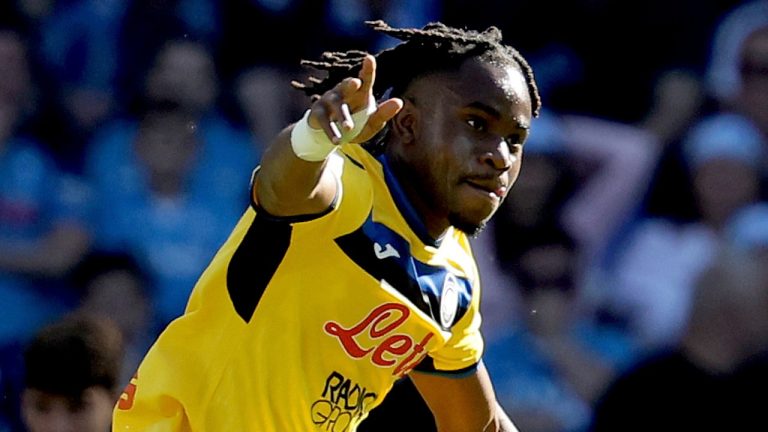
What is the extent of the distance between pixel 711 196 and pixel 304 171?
4.25 m

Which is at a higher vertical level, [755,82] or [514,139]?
[514,139]

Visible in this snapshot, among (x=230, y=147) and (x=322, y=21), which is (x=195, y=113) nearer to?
(x=230, y=147)

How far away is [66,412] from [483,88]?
186 cm

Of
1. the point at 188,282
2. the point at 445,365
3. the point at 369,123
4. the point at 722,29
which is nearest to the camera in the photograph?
the point at 369,123

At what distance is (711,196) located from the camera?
734 centimetres

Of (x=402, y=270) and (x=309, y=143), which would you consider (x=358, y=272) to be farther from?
(x=309, y=143)

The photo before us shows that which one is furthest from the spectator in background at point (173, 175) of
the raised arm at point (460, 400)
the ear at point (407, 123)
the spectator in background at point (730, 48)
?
the ear at point (407, 123)

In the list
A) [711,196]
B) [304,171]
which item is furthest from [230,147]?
[304,171]

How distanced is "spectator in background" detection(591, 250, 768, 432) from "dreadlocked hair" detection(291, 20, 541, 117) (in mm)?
2988

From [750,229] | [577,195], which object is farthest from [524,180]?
[750,229]

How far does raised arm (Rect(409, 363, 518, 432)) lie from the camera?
4477 millimetres

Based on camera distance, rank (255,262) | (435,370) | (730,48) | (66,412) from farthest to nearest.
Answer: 1. (730,48)
2. (66,412)
3. (435,370)
4. (255,262)

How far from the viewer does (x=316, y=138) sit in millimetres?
3430

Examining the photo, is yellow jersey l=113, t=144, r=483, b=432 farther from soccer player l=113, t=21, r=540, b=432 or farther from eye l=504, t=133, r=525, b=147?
eye l=504, t=133, r=525, b=147
